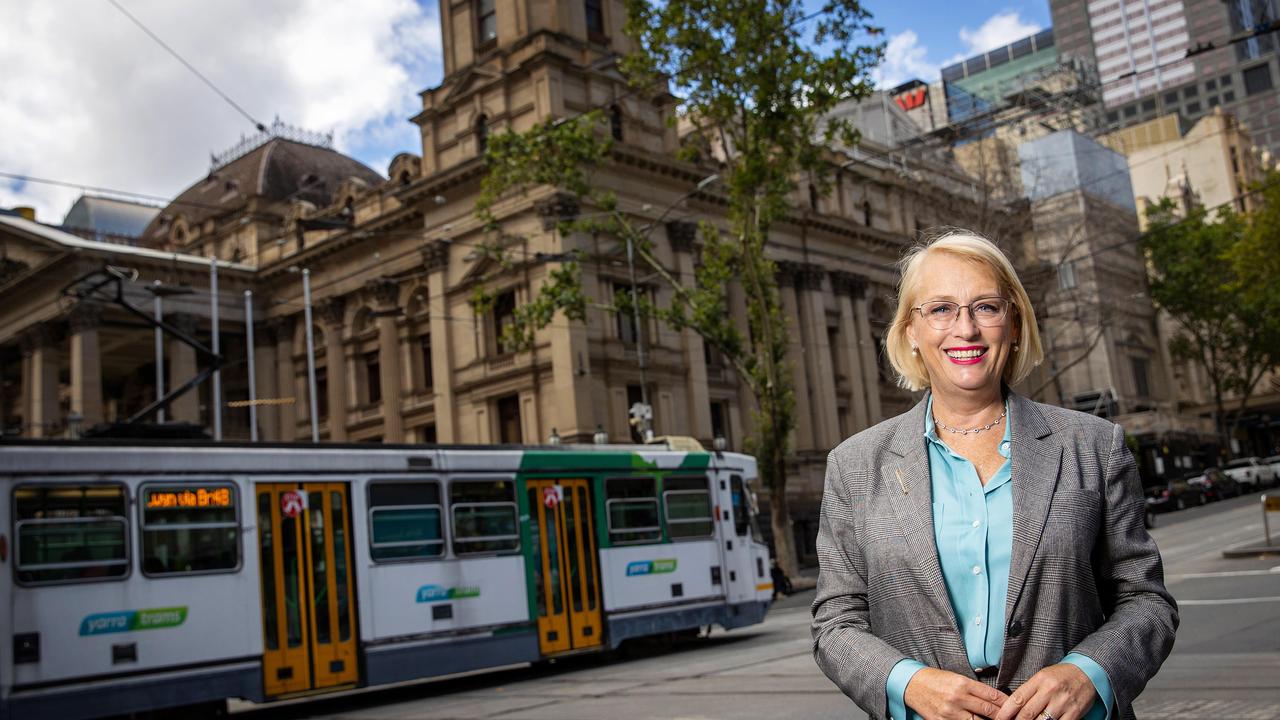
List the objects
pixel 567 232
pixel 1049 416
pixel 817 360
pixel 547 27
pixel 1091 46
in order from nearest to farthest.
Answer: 1. pixel 1049 416
2. pixel 567 232
3. pixel 547 27
4. pixel 817 360
5. pixel 1091 46

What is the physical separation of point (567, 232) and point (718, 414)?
14417 millimetres

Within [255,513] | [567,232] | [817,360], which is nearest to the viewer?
[255,513]

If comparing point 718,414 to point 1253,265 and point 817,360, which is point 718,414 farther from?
point 1253,265

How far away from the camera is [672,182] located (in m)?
39.2

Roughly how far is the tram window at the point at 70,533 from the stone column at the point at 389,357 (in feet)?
96.9

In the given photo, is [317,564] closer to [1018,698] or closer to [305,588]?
[305,588]

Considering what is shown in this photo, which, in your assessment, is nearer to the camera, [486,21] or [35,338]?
[486,21]

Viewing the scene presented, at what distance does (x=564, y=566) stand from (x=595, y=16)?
2837 cm

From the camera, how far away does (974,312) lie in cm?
284

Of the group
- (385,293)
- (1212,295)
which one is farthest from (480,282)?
(1212,295)

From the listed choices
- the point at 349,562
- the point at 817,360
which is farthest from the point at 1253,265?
the point at 349,562

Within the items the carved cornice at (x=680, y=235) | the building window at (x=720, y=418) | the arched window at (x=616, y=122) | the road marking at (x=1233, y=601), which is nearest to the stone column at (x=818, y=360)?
the building window at (x=720, y=418)

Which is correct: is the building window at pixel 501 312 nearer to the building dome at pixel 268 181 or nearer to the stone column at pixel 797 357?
the stone column at pixel 797 357

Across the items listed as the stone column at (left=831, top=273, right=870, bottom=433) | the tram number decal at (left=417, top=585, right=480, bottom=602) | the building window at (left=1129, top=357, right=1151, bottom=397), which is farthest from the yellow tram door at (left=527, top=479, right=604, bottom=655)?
the building window at (left=1129, top=357, right=1151, bottom=397)
